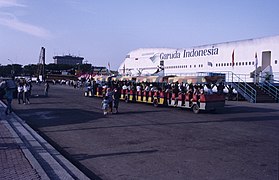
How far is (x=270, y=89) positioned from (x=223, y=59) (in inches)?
496

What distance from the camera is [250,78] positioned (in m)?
43.1

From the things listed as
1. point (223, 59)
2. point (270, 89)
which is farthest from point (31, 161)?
point (223, 59)

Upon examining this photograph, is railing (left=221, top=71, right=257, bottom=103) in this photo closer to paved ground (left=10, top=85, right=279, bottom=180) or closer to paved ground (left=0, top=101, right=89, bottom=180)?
paved ground (left=10, top=85, right=279, bottom=180)

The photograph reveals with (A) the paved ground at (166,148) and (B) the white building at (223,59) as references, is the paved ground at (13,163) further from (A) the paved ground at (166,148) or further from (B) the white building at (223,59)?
(B) the white building at (223,59)

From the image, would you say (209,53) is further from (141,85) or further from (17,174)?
(17,174)

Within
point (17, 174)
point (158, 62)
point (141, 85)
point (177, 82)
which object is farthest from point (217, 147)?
point (158, 62)

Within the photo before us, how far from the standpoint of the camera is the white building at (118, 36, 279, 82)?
40812 mm

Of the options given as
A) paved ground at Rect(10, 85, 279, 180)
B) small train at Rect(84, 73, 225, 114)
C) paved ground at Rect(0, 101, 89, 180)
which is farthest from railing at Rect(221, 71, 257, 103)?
paved ground at Rect(0, 101, 89, 180)

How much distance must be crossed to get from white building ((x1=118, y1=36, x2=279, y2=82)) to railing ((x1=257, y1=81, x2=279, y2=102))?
2.07 m

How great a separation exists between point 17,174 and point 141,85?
1005 inches

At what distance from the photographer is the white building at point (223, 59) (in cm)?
4081

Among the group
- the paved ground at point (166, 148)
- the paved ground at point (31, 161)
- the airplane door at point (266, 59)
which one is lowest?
the paved ground at point (166, 148)

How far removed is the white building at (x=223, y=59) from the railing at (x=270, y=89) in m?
2.07

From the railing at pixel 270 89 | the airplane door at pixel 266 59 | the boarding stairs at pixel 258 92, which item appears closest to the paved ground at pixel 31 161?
the boarding stairs at pixel 258 92
